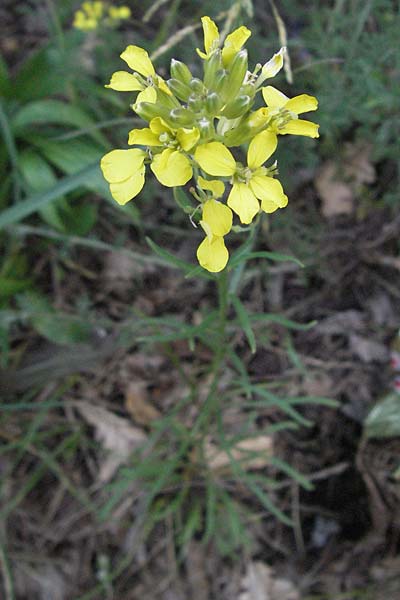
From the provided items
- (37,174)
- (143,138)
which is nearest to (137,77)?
(143,138)

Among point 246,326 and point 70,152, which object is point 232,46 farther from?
point 70,152

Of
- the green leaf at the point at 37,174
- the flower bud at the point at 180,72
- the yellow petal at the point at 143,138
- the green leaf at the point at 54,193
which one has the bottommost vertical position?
the green leaf at the point at 37,174

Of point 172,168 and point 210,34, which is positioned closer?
point 172,168

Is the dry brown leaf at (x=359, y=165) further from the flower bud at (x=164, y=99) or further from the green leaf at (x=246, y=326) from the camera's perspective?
the flower bud at (x=164, y=99)

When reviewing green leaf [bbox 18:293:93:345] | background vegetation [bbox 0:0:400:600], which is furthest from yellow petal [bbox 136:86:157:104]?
green leaf [bbox 18:293:93:345]

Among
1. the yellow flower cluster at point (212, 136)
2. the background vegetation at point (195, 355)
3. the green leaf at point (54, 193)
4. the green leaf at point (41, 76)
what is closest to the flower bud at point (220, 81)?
the yellow flower cluster at point (212, 136)

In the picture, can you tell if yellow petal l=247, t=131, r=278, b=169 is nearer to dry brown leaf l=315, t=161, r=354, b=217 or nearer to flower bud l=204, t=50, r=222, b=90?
flower bud l=204, t=50, r=222, b=90
